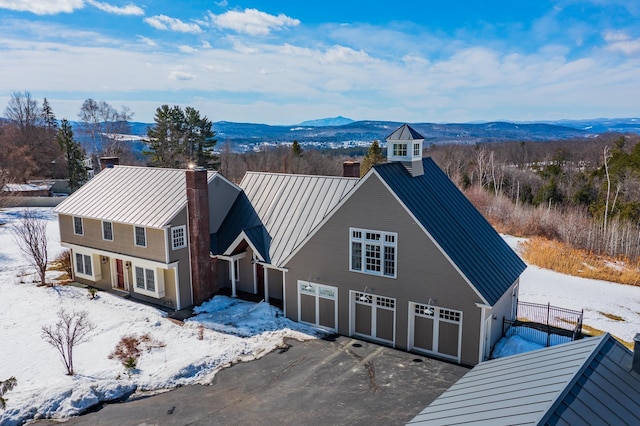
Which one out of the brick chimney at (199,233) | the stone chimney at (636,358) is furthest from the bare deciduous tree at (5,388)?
the stone chimney at (636,358)

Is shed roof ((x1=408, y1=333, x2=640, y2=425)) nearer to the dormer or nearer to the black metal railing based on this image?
the black metal railing

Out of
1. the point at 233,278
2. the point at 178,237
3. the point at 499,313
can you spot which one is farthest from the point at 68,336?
A: the point at 499,313

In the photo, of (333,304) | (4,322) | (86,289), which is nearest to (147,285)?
(86,289)

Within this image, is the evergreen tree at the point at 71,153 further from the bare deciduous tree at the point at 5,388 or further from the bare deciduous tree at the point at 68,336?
the bare deciduous tree at the point at 5,388

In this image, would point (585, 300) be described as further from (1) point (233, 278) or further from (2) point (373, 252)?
(1) point (233, 278)

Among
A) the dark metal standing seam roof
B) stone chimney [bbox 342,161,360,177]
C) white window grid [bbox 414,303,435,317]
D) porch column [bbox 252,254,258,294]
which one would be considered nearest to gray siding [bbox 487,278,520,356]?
the dark metal standing seam roof

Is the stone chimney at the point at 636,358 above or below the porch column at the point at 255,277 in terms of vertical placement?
above
